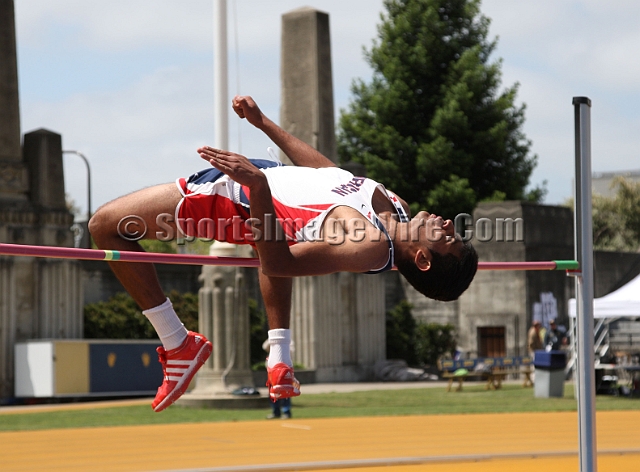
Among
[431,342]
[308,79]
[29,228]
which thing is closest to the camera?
[29,228]

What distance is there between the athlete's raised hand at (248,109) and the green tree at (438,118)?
3166 cm

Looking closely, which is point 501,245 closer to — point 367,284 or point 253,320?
point 367,284

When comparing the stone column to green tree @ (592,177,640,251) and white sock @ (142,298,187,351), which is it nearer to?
white sock @ (142,298,187,351)

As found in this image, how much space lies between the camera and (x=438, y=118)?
1486 inches

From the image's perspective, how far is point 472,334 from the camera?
28281mm

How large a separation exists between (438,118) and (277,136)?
3241cm

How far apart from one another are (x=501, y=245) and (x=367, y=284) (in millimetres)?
4546

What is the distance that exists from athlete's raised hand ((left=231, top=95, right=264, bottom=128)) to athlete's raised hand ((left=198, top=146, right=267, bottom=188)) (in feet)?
3.33

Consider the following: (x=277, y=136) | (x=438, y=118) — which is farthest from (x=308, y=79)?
(x=277, y=136)

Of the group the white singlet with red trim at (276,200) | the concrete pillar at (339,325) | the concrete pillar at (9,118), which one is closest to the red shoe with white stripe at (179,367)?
the white singlet with red trim at (276,200)

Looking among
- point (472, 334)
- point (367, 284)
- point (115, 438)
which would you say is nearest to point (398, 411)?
point (115, 438)

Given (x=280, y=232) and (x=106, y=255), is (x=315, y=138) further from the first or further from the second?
(x=280, y=232)

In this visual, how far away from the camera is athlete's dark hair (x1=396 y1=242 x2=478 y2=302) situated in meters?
5.32

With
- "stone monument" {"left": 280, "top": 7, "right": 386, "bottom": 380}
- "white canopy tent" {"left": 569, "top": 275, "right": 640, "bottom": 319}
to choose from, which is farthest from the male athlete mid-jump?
"stone monument" {"left": 280, "top": 7, "right": 386, "bottom": 380}
